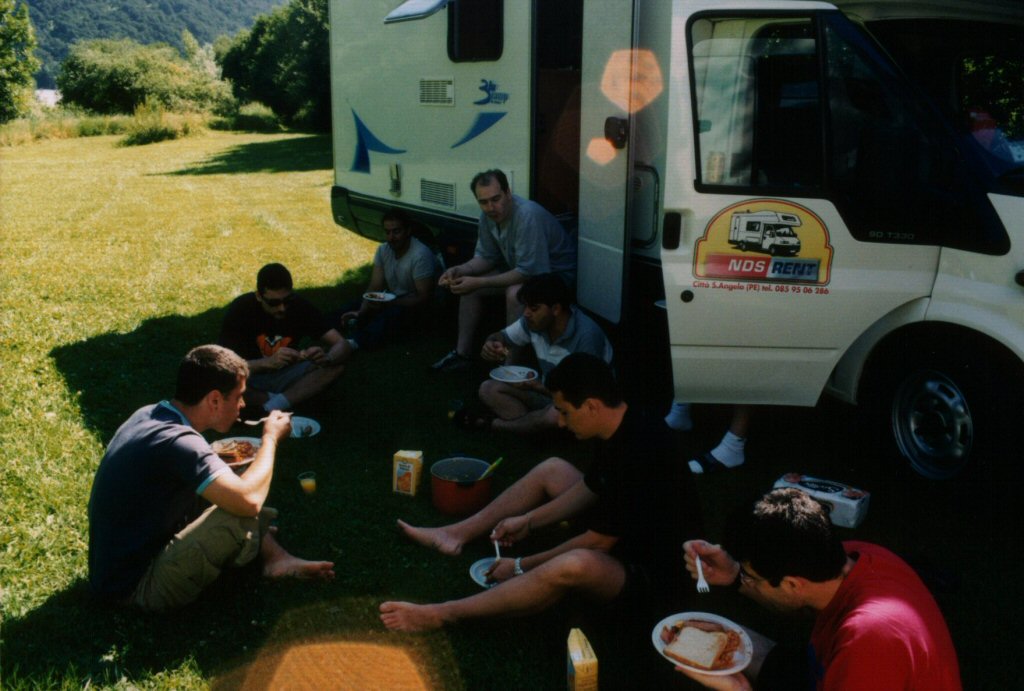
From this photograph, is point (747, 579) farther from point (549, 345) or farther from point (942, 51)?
point (942, 51)

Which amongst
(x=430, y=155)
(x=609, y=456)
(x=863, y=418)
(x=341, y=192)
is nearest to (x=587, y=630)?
(x=609, y=456)

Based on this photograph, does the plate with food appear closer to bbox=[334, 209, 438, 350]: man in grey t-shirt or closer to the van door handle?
the van door handle

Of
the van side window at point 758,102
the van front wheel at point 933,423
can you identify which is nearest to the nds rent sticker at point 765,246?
the van side window at point 758,102

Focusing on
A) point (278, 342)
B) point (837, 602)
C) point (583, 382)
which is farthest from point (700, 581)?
point (278, 342)

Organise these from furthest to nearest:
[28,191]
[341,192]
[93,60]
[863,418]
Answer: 1. [93,60]
2. [28,191]
3. [341,192]
4. [863,418]

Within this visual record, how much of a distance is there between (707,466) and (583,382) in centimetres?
184

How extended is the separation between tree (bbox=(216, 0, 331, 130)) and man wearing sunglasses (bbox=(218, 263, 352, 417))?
2726 centimetres

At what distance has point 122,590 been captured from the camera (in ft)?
10.5

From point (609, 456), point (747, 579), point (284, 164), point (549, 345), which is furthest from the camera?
point (284, 164)

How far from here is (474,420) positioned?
5277 millimetres

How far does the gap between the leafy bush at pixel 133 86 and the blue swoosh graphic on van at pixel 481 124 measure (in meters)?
42.1

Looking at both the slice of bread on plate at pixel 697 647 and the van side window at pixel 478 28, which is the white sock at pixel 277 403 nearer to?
the van side window at pixel 478 28

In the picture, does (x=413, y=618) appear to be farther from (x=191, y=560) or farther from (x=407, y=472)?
(x=407, y=472)

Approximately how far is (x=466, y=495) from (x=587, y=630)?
108cm
